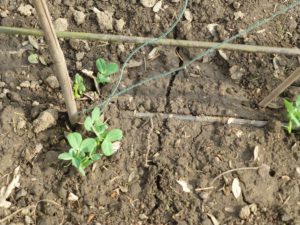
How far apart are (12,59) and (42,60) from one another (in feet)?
0.58

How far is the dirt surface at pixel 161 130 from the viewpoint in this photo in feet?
7.18

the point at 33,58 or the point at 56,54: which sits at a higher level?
the point at 56,54

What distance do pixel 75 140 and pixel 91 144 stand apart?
0.08m

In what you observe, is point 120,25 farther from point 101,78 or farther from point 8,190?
point 8,190

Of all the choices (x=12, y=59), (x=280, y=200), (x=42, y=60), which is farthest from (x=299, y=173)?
(x=12, y=59)

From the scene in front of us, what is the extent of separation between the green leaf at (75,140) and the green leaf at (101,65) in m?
0.45

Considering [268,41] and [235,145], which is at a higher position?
[268,41]

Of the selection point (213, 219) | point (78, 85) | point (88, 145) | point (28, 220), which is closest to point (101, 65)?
point (78, 85)

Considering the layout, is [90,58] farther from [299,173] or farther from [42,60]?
[299,173]

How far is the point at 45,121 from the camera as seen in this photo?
91.1 inches

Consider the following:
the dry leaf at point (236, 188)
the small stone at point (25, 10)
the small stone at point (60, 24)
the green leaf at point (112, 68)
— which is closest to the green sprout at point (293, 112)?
the dry leaf at point (236, 188)

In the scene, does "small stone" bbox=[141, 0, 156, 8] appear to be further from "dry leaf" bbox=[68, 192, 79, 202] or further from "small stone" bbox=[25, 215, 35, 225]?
"small stone" bbox=[25, 215, 35, 225]

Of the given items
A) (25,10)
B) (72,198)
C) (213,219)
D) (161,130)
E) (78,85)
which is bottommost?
(213,219)

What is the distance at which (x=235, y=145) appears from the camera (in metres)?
2.36
